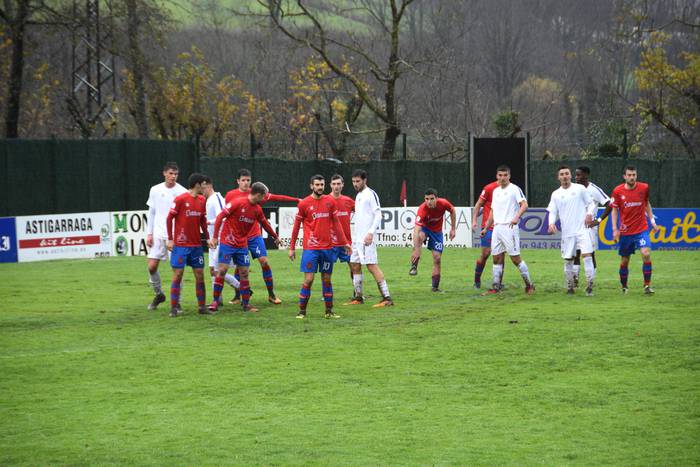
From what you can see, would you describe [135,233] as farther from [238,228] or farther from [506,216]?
[506,216]

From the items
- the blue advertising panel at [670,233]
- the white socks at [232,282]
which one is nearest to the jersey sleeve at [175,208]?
the white socks at [232,282]

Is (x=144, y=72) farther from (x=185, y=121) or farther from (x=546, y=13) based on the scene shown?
(x=546, y=13)

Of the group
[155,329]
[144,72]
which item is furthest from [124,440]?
[144,72]

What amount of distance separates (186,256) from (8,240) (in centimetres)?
1211

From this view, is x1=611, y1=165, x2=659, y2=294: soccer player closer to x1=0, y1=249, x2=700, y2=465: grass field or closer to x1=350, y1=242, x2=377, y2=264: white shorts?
x1=0, y1=249, x2=700, y2=465: grass field

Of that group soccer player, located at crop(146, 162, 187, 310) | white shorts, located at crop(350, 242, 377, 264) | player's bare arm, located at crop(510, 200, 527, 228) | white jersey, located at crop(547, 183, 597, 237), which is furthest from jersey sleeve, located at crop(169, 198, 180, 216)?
white jersey, located at crop(547, 183, 597, 237)

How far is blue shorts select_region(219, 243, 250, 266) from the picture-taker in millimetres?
16281

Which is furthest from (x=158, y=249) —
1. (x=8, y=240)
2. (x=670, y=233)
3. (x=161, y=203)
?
(x=670, y=233)

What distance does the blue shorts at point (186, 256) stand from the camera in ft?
51.6

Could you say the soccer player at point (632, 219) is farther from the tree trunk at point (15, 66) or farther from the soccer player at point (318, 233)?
the tree trunk at point (15, 66)

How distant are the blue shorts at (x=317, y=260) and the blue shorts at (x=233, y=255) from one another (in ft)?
5.05

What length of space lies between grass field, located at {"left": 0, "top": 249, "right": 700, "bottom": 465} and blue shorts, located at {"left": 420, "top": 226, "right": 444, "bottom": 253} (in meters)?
1.30

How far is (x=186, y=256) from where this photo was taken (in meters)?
15.8

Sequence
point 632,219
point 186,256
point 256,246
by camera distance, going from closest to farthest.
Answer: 1. point 186,256
2. point 256,246
3. point 632,219
